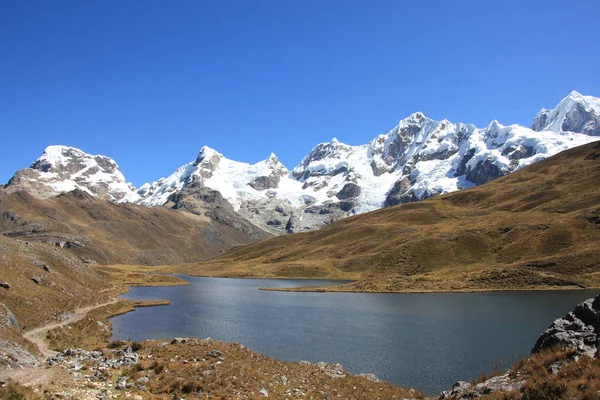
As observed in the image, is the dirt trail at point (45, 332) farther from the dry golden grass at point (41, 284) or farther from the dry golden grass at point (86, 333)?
the dry golden grass at point (41, 284)

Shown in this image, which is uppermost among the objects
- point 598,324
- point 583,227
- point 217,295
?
point 583,227

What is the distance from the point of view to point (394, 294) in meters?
123

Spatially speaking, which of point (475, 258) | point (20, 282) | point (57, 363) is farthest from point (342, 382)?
point (475, 258)

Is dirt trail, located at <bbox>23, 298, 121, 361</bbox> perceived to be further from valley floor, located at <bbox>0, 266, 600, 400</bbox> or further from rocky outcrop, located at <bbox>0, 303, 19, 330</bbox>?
rocky outcrop, located at <bbox>0, 303, 19, 330</bbox>

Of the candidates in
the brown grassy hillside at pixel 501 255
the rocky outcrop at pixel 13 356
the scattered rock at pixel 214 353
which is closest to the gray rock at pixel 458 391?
the scattered rock at pixel 214 353

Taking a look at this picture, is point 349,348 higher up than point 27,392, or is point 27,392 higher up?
point 27,392

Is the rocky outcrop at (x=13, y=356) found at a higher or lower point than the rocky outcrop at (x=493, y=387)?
lower

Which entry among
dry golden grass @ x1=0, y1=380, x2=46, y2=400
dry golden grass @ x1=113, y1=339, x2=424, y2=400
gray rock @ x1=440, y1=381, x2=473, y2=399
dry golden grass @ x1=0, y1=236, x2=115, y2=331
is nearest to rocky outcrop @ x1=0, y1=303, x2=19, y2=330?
A: dry golden grass @ x1=0, y1=236, x2=115, y2=331

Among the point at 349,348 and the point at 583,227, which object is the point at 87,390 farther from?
the point at 583,227

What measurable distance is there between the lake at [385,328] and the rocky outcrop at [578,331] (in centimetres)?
1398

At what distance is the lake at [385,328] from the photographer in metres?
46.2

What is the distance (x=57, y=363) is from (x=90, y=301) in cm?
5670

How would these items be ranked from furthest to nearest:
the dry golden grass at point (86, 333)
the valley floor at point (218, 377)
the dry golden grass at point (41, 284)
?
the dry golden grass at point (41, 284) < the dry golden grass at point (86, 333) < the valley floor at point (218, 377)

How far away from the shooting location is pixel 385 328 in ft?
222
